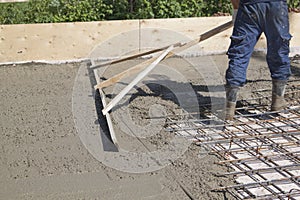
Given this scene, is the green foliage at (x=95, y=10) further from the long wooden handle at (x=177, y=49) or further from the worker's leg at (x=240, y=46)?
the worker's leg at (x=240, y=46)

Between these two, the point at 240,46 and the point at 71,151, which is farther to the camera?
the point at 240,46

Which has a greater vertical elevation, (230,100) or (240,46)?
(240,46)

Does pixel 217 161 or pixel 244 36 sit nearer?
pixel 217 161

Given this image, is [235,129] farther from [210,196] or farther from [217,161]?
[210,196]

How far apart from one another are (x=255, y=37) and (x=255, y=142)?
112 centimetres

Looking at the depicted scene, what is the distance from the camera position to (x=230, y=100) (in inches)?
195

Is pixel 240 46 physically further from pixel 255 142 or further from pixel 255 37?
pixel 255 142

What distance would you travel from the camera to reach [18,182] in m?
3.85

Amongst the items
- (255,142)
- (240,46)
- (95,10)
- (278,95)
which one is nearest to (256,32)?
(240,46)

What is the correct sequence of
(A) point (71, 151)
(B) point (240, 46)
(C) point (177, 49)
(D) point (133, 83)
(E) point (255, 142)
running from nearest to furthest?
(A) point (71, 151) < (E) point (255, 142) < (B) point (240, 46) < (D) point (133, 83) < (C) point (177, 49)

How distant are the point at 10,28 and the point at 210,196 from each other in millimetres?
4738

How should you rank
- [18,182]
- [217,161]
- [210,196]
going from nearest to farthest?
1. [210,196]
2. [18,182]
3. [217,161]

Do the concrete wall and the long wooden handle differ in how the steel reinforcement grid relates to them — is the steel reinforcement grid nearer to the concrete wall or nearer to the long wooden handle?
the long wooden handle

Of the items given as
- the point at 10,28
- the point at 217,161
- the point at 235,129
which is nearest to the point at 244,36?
the point at 235,129
